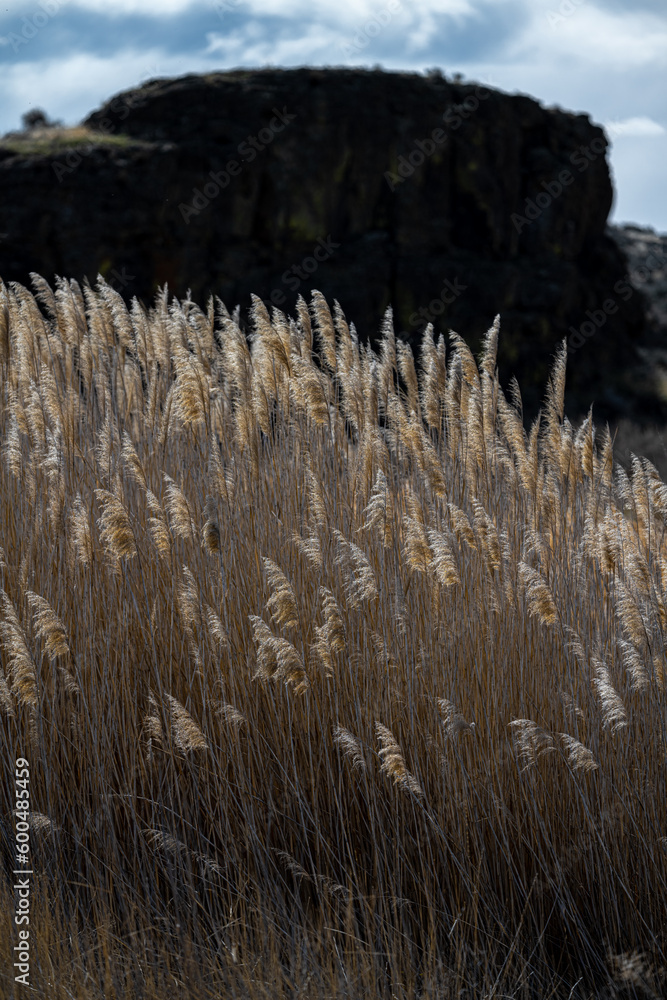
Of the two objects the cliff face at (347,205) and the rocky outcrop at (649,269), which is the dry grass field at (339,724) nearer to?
the cliff face at (347,205)

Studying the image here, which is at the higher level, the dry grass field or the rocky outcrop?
the rocky outcrop

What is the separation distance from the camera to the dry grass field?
248cm

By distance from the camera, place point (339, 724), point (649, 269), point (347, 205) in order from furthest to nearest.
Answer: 1. point (649, 269)
2. point (347, 205)
3. point (339, 724)

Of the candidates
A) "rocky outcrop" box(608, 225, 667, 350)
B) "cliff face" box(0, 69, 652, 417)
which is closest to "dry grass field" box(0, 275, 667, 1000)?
"cliff face" box(0, 69, 652, 417)

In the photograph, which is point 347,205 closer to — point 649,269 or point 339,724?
point 649,269

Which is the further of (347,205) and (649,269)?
(649,269)

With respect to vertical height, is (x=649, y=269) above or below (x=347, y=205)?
above

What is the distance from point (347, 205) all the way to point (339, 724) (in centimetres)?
1921

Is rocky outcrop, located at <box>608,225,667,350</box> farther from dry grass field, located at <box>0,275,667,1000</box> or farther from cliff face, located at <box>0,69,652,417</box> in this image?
dry grass field, located at <box>0,275,667,1000</box>

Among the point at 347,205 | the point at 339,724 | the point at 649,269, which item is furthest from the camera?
the point at 649,269

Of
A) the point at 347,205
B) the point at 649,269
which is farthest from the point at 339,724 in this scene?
the point at 649,269

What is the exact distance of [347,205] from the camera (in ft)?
67.8

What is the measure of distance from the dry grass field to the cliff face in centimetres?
1529

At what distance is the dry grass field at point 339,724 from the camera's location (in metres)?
2.48
